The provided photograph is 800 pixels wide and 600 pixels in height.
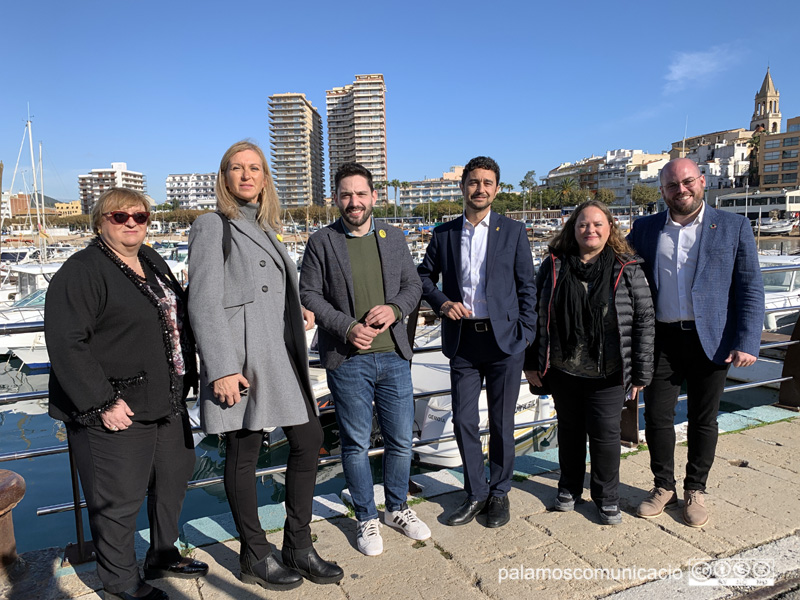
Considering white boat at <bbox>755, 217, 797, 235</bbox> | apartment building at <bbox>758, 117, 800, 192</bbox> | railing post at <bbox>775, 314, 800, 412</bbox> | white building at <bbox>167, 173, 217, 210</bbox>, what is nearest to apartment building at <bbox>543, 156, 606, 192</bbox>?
apartment building at <bbox>758, 117, 800, 192</bbox>

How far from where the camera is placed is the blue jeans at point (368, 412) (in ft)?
8.55

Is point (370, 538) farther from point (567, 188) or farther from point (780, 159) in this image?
point (567, 188)

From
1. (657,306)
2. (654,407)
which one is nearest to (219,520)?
(654,407)

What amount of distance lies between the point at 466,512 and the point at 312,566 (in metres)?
0.89

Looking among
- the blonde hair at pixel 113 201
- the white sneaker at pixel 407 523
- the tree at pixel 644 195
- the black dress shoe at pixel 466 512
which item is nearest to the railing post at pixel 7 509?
the blonde hair at pixel 113 201

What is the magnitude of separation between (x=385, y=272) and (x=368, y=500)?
113 centimetres

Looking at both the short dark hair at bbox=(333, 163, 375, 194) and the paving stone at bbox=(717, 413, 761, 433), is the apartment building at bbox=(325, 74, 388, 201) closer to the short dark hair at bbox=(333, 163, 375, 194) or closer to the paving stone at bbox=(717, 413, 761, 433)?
the paving stone at bbox=(717, 413, 761, 433)

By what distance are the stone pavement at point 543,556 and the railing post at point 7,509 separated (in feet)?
0.33

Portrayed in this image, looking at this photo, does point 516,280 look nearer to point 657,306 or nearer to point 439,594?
point 657,306

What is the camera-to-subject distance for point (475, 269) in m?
2.88

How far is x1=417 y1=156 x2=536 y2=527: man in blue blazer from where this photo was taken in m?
2.82

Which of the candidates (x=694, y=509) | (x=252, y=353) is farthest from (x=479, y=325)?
(x=694, y=509)

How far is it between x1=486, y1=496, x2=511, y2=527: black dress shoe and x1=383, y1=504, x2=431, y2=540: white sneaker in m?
0.35

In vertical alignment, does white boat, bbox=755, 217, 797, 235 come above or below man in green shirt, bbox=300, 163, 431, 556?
above
